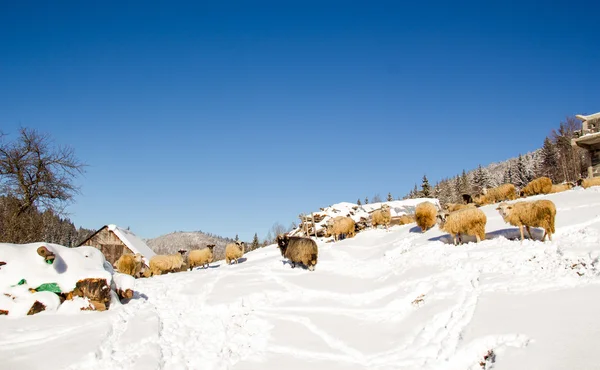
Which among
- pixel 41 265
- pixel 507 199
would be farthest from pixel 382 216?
pixel 41 265

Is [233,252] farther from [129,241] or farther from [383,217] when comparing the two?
[129,241]

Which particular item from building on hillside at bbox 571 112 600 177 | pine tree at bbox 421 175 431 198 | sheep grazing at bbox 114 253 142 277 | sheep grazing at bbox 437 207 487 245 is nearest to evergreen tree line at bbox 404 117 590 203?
pine tree at bbox 421 175 431 198

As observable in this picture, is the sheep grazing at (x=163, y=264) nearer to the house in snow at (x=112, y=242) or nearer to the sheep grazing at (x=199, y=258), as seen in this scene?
the sheep grazing at (x=199, y=258)

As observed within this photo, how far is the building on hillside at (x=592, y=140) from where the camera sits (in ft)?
77.3

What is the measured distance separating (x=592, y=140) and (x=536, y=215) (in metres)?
16.8

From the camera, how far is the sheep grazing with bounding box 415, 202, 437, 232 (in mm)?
20753

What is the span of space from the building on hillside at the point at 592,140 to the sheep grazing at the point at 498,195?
6645mm

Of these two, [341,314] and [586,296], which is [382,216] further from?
[586,296]

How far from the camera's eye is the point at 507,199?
21.9 metres

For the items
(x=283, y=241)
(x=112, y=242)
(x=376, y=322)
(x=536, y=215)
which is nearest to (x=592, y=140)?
(x=536, y=215)

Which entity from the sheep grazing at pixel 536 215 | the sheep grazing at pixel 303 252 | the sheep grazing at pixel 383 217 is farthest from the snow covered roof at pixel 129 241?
the sheep grazing at pixel 536 215

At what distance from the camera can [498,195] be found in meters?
22.6

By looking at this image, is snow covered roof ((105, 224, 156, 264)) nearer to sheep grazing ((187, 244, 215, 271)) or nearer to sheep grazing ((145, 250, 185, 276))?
sheep grazing ((145, 250, 185, 276))

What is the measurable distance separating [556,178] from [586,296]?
2553 inches
